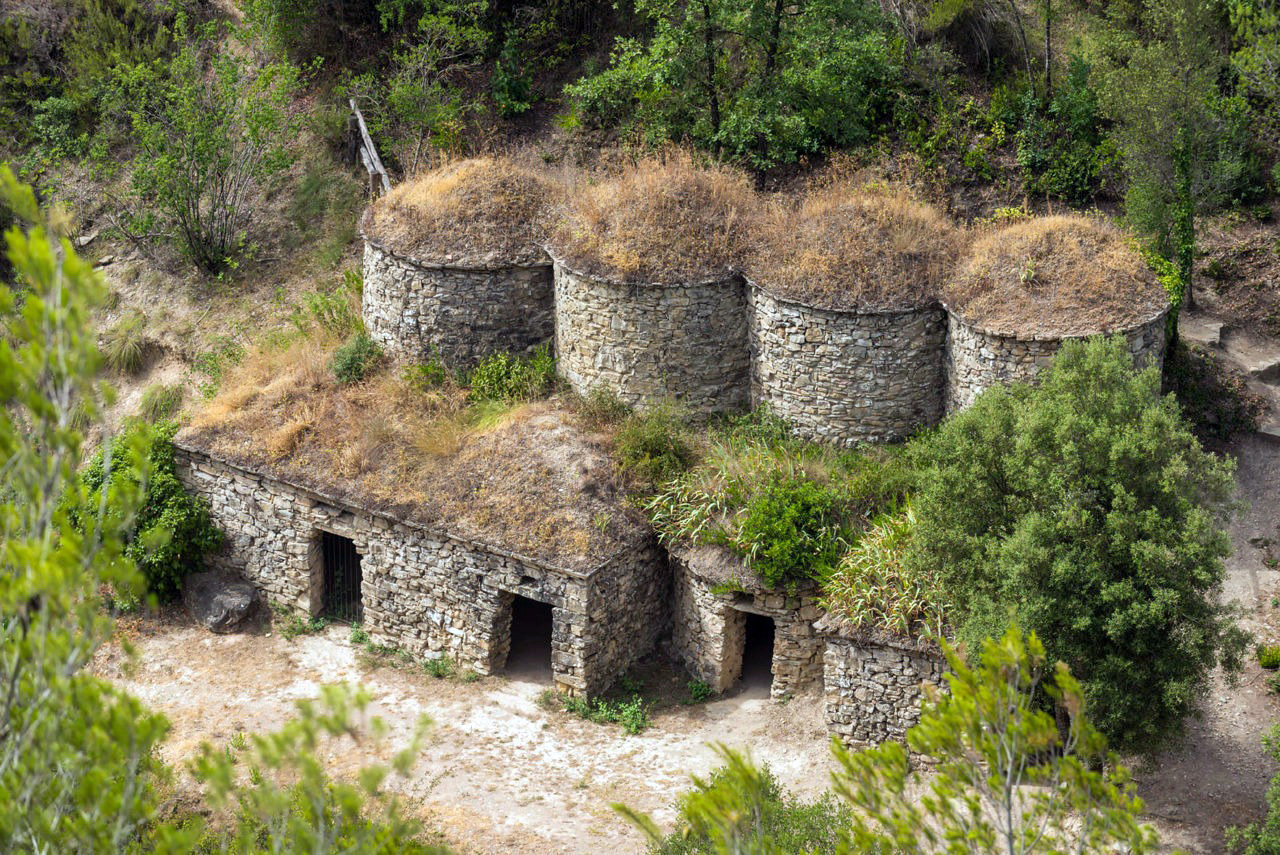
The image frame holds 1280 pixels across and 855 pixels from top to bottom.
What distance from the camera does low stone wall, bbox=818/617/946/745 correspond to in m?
17.1

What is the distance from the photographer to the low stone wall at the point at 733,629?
18.3m

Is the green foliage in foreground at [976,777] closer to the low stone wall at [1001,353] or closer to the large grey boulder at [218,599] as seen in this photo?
the low stone wall at [1001,353]

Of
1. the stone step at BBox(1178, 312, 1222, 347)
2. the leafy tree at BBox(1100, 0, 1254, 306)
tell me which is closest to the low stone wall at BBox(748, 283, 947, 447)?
the leafy tree at BBox(1100, 0, 1254, 306)

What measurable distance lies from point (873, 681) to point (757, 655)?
289cm

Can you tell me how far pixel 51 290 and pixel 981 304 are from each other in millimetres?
12780

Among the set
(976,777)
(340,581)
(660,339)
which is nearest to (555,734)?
(340,581)

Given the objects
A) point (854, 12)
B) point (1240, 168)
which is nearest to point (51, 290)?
point (854, 12)

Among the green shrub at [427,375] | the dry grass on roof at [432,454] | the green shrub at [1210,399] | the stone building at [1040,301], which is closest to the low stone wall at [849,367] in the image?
the stone building at [1040,301]

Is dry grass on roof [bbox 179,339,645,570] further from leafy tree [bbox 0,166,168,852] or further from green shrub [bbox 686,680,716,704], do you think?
leafy tree [bbox 0,166,168,852]

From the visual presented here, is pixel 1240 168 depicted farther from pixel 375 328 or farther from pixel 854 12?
pixel 375 328

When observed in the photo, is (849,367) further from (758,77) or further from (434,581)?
(434,581)

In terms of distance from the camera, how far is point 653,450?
64.2ft

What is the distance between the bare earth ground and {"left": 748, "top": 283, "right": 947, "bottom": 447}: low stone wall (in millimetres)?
3932

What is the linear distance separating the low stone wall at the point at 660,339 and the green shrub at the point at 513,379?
0.59 metres
